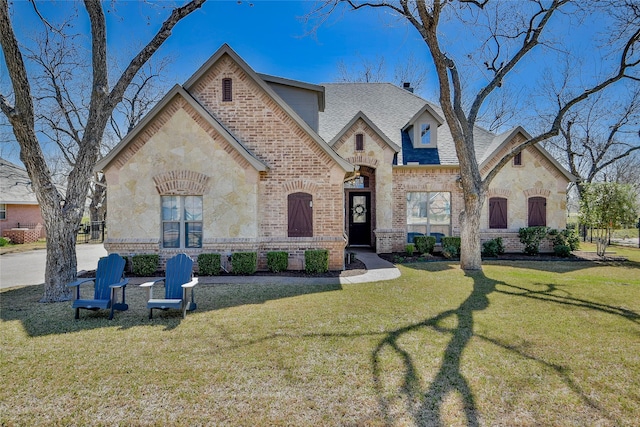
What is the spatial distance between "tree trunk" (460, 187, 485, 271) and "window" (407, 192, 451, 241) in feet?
14.0

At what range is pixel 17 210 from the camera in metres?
23.2

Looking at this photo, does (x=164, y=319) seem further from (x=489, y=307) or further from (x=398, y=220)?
(x=398, y=220)

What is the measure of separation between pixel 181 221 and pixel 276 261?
3.27 m

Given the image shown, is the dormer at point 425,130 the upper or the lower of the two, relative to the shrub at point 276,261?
upper

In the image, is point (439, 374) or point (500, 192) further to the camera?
point (500, 192)

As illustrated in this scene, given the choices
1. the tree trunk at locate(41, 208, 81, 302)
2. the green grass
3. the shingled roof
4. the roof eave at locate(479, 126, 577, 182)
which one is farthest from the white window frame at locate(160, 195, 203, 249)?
the roof eave at locate(479, 126, 577, 182)

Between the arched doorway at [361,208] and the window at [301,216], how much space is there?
17.3ft

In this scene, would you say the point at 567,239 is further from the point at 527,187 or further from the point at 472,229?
the point at 472,229

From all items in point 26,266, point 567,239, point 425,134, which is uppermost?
point 425,134

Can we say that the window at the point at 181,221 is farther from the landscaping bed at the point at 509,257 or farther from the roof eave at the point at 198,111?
the landscaping bed at the point at 509,257

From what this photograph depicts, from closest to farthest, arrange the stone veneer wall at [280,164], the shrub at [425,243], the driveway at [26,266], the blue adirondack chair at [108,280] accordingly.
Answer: the blue adirondack chair at [108,280], the driveway at [26,266], the stone veneer wall at [280,164], the shrub at [425,243]

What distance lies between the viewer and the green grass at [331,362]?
3387 millimetres

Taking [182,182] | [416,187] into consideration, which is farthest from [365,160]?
[182,182]

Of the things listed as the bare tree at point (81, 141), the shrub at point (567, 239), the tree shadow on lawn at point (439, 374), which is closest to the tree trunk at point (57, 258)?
the bare tree at point (81, 141)
